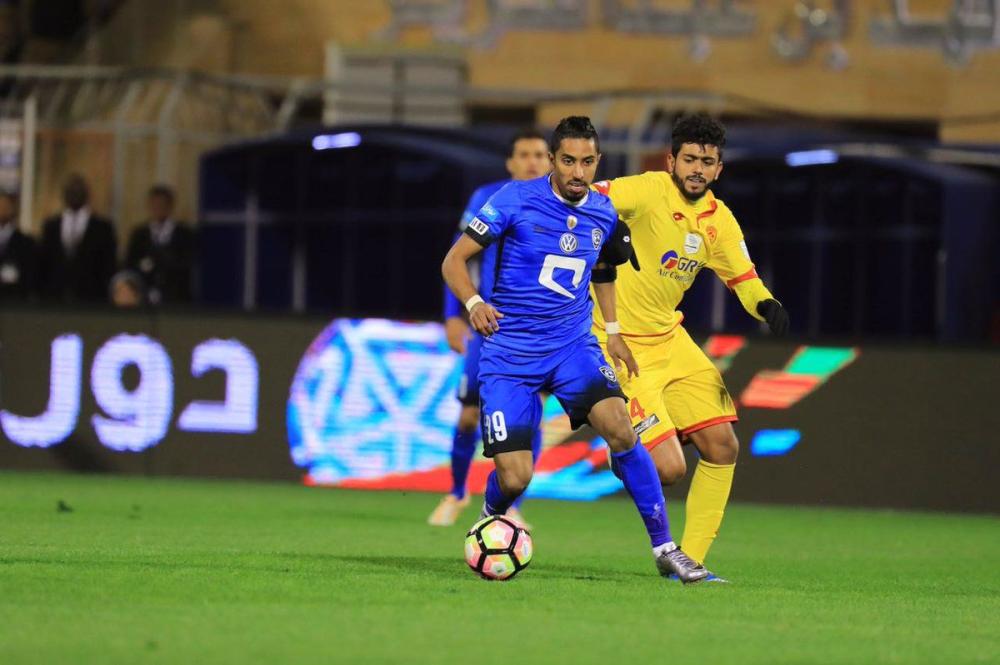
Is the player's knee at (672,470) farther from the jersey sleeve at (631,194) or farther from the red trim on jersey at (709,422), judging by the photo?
the jersey sleeve at (631,194)

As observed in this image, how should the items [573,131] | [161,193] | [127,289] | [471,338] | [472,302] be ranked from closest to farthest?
[472,302]
[573,131]
[471,338]
[127,289]
[161,193]

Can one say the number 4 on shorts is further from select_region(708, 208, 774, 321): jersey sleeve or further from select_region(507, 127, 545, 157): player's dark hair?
select_region(507, 127, 545, 157): player's dark hair

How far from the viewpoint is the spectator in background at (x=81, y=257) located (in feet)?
62.1

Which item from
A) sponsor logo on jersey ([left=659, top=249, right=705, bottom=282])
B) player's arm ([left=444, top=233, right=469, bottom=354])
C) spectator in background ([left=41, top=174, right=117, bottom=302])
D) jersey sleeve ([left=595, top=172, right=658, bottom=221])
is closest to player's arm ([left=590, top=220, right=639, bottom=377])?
jersey sleeve ([left=595, top=172, right=658, bottom=221])

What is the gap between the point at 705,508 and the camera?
9.56 m

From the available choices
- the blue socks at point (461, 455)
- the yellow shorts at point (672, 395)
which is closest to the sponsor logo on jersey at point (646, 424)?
the yellow shorts at point (672, 395)

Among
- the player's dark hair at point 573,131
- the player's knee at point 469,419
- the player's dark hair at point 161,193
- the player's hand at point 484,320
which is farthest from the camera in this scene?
the player's dark hair at point 161,193

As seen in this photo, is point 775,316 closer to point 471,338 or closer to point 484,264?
point 484,264

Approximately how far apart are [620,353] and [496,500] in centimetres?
90

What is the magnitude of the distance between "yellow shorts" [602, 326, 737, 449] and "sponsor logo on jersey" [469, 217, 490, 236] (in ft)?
3.32

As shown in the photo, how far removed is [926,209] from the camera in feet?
70.0

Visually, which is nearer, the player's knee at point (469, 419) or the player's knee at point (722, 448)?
the player's knee at point (722, 448)

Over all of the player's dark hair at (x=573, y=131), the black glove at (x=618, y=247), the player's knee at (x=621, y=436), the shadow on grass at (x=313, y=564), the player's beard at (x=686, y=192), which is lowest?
the shadow on grass at (x=313, y=564)

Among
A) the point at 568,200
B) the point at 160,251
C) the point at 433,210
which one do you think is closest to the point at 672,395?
the point at 568,200
